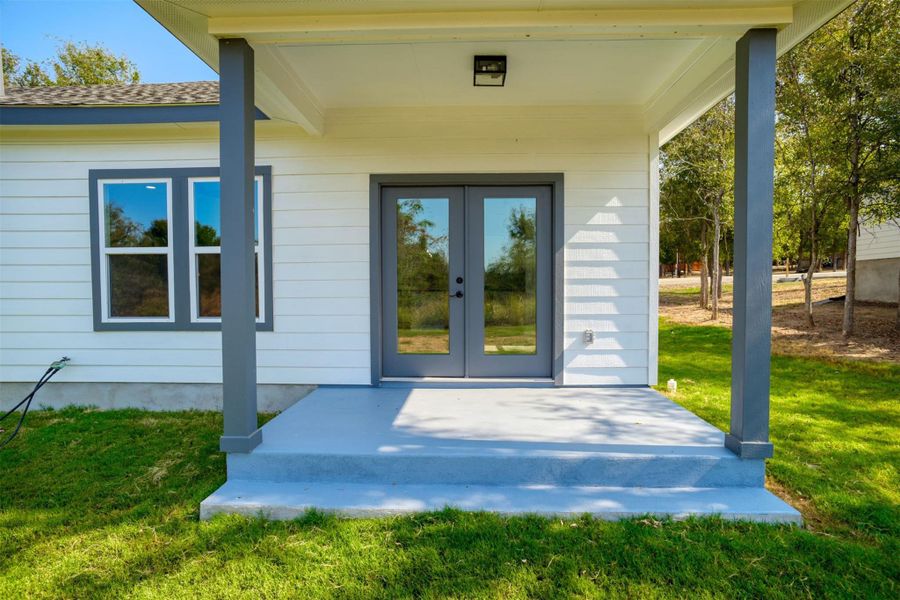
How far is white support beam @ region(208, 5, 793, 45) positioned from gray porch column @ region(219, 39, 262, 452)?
22 cm

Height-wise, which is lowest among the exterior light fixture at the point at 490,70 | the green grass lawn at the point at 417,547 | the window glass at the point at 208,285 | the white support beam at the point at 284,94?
the green grass lawn at the point at 417,547

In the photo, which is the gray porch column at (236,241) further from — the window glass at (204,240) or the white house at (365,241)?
the window glass at (204,240)

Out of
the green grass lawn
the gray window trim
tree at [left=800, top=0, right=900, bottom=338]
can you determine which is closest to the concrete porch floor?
the green grass lawn

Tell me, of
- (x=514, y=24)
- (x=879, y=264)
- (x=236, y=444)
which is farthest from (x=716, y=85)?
(x=879, y=264)

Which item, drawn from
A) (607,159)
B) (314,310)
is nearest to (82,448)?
(314,310)

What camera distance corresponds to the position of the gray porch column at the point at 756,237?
269cm

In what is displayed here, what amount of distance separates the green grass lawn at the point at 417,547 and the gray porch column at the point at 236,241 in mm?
544

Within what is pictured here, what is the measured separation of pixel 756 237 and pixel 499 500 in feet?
6.58

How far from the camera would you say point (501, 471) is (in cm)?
279

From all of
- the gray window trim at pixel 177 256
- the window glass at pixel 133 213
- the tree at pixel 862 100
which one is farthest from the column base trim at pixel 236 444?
the tree at pixel 862 100

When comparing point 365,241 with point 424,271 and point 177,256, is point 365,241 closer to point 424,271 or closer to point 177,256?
point 424,271

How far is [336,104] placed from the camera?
14.4 ft

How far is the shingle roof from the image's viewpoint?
4395 millimetres

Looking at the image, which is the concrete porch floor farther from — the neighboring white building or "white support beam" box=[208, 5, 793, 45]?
the neighboring white building
